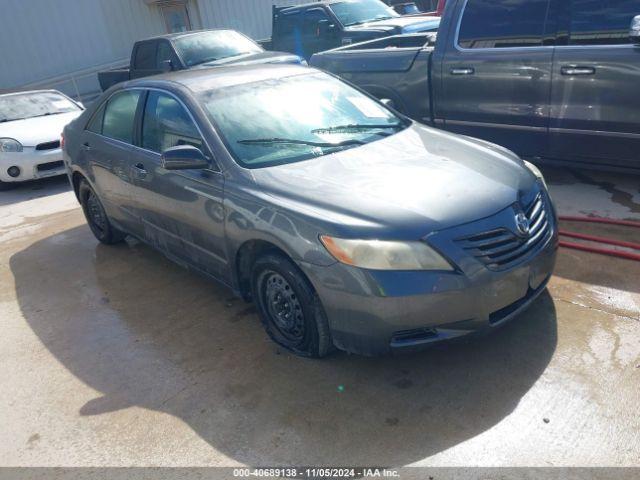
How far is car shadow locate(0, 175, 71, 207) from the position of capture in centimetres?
806

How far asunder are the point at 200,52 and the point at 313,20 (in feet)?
8.31

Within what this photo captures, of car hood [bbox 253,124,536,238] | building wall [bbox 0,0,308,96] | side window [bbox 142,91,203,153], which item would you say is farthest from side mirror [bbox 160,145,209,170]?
building wall [bbox 0,0,308,96]

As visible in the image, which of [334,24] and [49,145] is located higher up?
[334,24]

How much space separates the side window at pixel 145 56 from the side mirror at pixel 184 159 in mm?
7399

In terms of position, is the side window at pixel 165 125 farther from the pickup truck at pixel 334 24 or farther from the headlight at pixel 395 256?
the pickup truck at pixel 334 24

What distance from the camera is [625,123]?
15.3ft

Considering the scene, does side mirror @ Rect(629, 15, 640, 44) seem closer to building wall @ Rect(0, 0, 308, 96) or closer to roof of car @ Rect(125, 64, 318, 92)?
roof of car @ Rect(125, 64, 318, 92)

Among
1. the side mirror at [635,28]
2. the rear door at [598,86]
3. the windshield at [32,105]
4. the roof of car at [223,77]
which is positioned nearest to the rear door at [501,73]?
the rear door at [598,86]

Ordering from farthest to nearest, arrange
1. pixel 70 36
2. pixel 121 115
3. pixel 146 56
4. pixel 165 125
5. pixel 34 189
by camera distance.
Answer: pixel 70 36, pixel 146 56, pixel 34 189, pixel 121 115, pixel 165 125

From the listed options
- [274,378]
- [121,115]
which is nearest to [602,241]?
[274,378]

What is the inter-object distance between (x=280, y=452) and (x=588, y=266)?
2568 millimetres

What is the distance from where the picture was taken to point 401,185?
122 inches

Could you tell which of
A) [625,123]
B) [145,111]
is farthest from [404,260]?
[625,123]

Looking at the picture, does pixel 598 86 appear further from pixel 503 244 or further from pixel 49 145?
pixel 49 145
